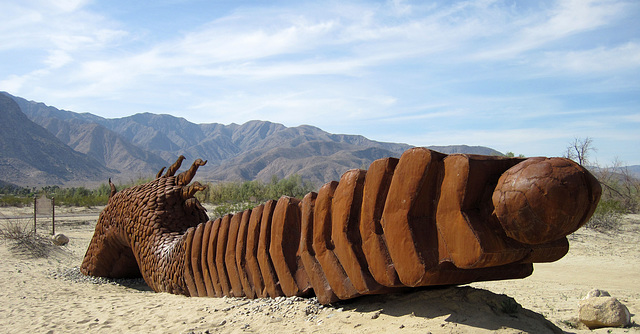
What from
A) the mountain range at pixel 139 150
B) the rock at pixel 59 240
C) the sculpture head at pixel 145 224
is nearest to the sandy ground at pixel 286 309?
the sculpture head at pixel 145 224

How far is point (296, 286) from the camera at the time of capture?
4.43 m

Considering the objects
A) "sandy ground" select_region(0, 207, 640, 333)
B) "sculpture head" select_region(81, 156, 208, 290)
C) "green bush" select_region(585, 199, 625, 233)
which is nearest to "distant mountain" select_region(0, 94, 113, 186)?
"sculpture head" select_region(81, 156, 208, 290)

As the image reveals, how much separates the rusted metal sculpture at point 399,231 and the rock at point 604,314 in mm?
1143

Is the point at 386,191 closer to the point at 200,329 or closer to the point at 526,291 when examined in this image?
the point at 200,329

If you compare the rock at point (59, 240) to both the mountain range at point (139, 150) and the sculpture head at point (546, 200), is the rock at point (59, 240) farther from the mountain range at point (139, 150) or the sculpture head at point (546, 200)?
the mountain range at point (139, 150)

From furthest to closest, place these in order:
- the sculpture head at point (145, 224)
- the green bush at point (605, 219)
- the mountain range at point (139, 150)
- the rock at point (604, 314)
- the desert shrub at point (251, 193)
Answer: the mountain range at point (139, 150), the desert shrub at point (251, 193), the green bush at point (605, 219), the sculpture head at point (145, 224), the rock at point (604, 314)

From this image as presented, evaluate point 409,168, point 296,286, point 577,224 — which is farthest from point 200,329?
point 577,224

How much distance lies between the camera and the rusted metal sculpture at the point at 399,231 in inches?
108

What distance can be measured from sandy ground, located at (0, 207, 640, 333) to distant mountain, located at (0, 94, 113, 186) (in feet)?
246

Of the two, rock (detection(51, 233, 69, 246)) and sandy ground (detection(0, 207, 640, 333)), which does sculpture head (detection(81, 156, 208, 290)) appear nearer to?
sandy ground (detection(0, 207, 640, 333))

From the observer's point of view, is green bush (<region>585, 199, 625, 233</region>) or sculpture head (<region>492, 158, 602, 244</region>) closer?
sculpture head (<region>492, 158, 602, 244</region>)

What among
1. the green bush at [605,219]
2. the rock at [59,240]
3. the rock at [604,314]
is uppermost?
the rock at [604,314]

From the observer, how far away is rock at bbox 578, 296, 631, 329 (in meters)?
4.24

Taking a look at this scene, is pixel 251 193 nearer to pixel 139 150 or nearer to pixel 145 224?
pixel 145 224
